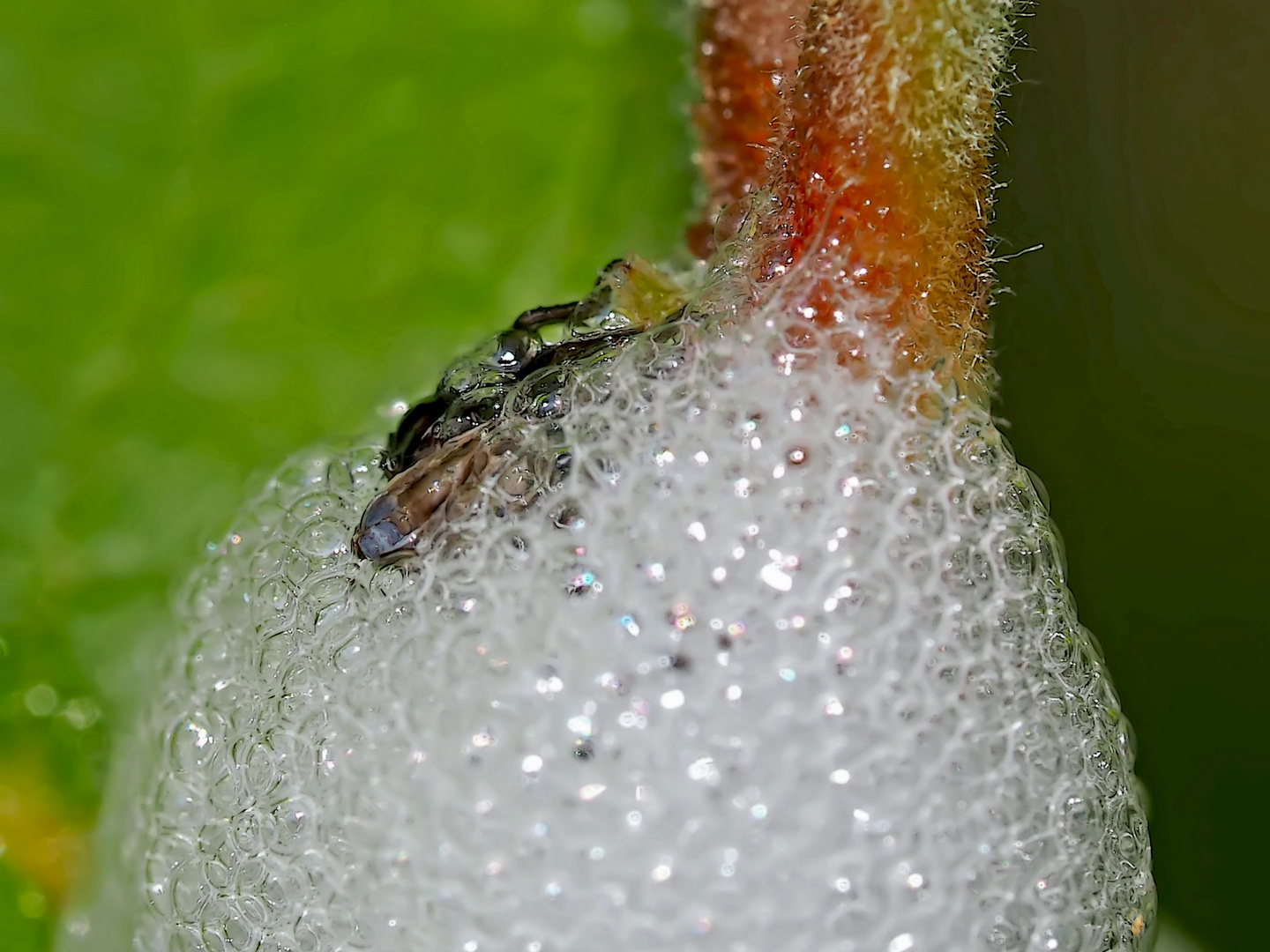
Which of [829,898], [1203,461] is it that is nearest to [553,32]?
[829,898]

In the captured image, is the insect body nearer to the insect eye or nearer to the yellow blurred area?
the insect eye

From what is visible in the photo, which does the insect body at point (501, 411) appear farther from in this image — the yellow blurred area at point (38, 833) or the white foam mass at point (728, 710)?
the yellow blurred area at point (38, 833)

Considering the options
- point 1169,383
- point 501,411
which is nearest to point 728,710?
point 501,411

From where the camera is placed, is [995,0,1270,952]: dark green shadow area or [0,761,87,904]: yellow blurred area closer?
[0,761,87,904]: yellow blurred area

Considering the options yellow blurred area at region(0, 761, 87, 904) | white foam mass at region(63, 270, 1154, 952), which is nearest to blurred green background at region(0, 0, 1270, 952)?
yellow blurred area at region(0, 761, 87, 904)

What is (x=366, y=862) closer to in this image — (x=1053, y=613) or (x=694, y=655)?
(x=694, y=655)

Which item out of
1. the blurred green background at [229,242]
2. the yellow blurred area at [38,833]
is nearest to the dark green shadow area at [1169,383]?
the blurred green background at [229,242]
